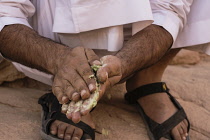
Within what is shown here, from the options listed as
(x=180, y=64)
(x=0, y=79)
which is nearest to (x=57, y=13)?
(x=0, y=79)

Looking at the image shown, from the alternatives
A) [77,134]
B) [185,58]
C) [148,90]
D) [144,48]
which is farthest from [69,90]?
[185,58]

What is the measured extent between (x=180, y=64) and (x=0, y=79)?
157cm

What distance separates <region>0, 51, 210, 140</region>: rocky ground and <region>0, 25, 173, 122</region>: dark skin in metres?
0.32

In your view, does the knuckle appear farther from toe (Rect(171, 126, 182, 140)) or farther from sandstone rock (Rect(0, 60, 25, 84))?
sandstone rock (Rect(0, 60, 25, 84))

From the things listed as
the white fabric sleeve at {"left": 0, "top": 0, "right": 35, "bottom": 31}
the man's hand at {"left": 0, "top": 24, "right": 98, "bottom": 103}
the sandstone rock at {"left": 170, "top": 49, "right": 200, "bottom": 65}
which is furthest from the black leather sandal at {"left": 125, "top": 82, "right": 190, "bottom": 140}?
the sandstone rock at {"left": 170, "top": 49, "right": 200, "bottom": 65}

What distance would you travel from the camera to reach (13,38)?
5.09 feet

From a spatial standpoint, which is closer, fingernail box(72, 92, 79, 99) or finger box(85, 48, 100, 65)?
fingernail box(72, 92, 79, 99)

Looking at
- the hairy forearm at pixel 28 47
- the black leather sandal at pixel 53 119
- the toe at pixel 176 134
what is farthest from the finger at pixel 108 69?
the toe at pixel 176 134

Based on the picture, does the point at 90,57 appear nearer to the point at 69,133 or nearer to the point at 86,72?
the point at 86,72

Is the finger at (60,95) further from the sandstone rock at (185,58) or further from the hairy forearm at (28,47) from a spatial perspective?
the sandstone rock at (185,58)

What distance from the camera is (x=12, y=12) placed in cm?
160

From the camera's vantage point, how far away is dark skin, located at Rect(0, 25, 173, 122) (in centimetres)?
121

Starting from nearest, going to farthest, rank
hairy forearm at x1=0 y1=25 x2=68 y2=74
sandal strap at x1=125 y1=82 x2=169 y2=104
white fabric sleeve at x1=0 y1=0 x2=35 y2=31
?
1. hairy forearm at x1=0 y1=25 x2=68 y2=74
2. white fabric sleeve at x1=0 y1=0 x2=35 y2=31
3. sandal strap at x1=125 y1=82 x2=169 y2=104

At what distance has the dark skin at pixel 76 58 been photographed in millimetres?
1205
